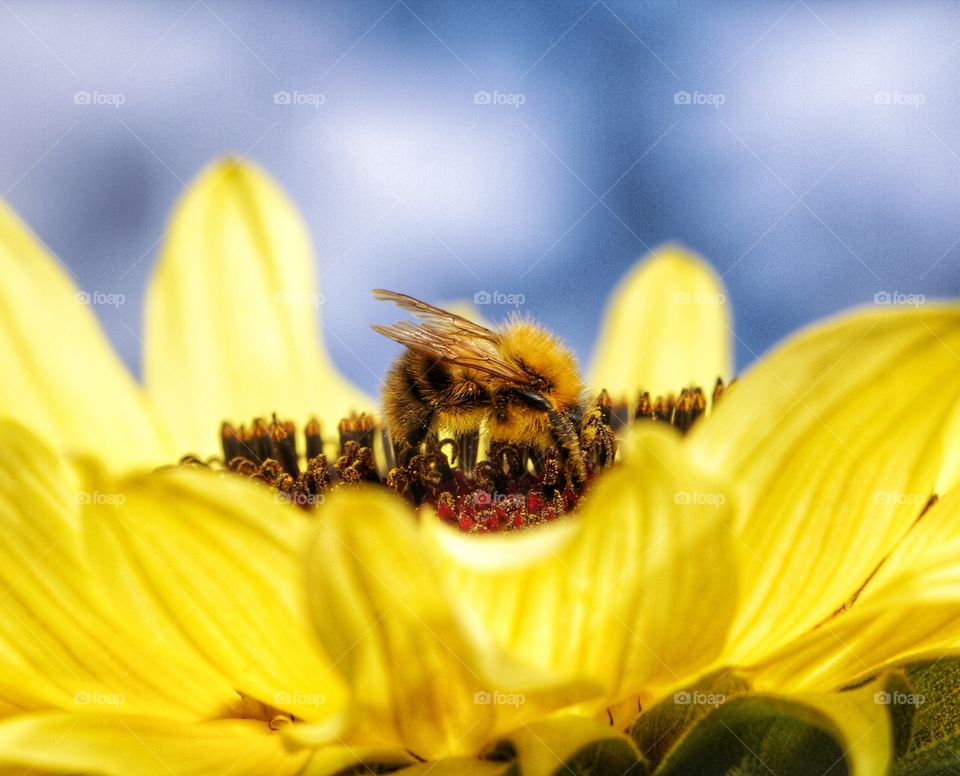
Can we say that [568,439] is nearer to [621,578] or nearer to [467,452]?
[467,452]

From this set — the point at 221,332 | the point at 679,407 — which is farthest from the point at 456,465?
the point at 221,332

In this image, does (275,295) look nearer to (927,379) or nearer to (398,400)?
(398,400)

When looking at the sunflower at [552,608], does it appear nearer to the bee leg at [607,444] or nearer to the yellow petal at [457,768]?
the yellow petal at [457,768]

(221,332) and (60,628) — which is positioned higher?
(221,332)

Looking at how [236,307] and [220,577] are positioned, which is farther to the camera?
[236,307]

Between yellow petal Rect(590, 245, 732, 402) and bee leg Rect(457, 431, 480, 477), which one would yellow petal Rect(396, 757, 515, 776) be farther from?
yellow petal Rect(590, 245, 732, 402)

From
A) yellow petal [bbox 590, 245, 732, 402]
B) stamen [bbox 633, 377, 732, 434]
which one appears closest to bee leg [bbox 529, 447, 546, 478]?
stamen [bbox 633, 377, 732, 434]

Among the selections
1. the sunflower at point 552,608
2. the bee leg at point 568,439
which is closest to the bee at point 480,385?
the bee leg at point 568,439
